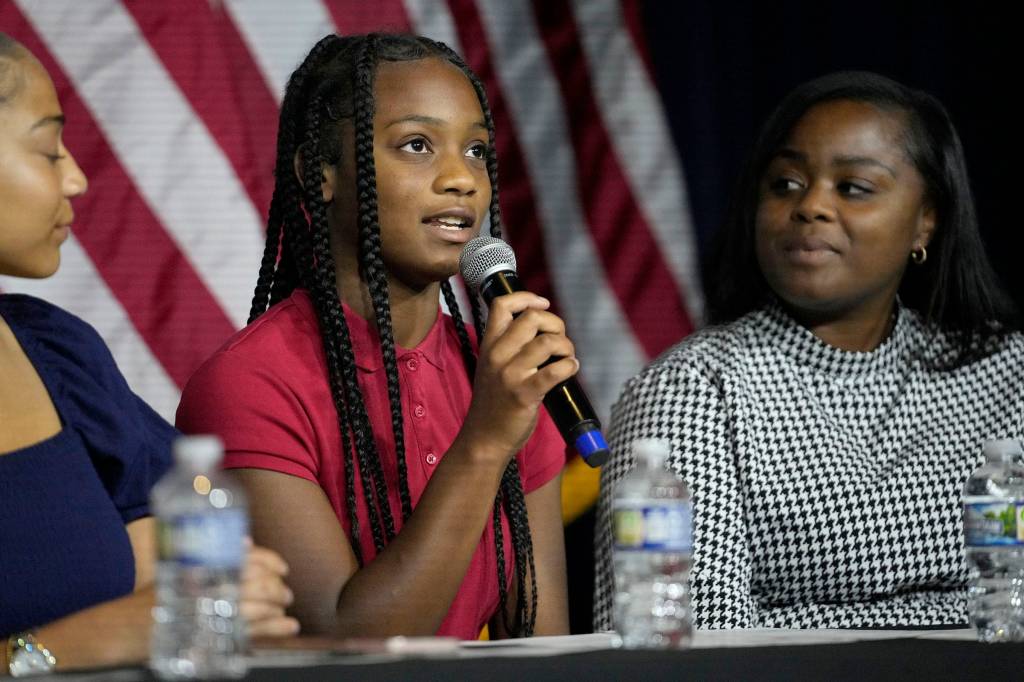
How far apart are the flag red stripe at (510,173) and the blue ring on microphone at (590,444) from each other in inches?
49.1

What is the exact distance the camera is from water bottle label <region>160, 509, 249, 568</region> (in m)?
1.08

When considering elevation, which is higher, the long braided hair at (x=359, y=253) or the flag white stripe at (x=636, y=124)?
the flag white stripe at (x=636, y=124)

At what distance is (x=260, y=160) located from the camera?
2691 millimetres

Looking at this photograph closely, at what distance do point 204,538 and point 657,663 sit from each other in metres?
0.36

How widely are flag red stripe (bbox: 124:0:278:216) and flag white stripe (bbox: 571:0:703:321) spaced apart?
2.08 feet

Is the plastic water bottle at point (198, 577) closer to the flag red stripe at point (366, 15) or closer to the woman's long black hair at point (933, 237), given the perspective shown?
the woman's long black hair at point (933, 237)

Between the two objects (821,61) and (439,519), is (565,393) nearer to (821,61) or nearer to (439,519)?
(439,519)


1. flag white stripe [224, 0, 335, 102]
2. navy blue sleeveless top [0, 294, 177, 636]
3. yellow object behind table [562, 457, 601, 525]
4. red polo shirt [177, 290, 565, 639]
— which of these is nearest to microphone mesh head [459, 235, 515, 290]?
red polo shirt [177, 290, 565, 639]

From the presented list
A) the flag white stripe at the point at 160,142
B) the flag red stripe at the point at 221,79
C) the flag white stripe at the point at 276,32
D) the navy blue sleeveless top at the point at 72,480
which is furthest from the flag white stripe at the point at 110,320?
the navy blue sleeveless top at the point at 72,480

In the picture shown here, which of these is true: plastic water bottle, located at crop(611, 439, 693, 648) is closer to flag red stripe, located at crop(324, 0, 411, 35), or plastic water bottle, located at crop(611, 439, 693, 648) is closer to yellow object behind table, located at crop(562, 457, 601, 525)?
yellow object behind table, located at crop(562, 457, 601, 525)

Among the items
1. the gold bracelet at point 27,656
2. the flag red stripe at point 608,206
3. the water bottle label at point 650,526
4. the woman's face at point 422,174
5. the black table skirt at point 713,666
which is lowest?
Result: the black table skirt at point 713,666

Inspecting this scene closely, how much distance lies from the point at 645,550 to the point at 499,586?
0.74 metres

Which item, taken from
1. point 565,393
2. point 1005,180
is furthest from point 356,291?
point 1005,180

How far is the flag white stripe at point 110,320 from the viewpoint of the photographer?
2.58 m
